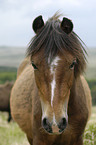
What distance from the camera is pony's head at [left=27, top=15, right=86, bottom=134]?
2.44 metres

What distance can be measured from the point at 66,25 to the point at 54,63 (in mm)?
534

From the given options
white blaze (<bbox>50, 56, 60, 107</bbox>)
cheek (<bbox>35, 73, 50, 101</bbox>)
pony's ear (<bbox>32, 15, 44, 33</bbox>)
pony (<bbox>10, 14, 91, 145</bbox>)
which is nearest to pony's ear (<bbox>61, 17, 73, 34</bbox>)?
pony (<bbox>10, 14, 91, 145</bbox>)

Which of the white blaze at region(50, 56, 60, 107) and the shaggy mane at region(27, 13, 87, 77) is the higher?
the shaggy mane at region(27, 13, 87, 77)

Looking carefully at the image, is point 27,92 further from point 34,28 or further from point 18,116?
point 34,28

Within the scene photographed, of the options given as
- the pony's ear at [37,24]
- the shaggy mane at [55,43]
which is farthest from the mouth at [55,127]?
the pony's ear at [37,24]

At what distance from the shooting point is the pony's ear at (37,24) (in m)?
2.80

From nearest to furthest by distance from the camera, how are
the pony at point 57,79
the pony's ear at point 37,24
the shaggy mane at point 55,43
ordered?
the pony at point 57,79 < the shaggy mane at point 55,43 < the pony's ear at point 37,24

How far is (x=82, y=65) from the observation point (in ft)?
9.92

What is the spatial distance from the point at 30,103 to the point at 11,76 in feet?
79.4

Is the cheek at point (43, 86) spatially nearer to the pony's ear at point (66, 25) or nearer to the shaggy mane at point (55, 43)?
the shaggy mane at point (55, 43)

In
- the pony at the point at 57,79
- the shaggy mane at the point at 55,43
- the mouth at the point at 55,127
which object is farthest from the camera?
the shaggy mane at the point at 55,43

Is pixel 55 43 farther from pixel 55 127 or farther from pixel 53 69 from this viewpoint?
pixel 55 127

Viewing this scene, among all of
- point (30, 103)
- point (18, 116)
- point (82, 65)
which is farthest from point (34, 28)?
point (18, 116)

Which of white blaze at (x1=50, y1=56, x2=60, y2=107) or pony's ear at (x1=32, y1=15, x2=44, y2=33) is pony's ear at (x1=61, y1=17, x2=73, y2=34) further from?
white blaze at (x1=50, y1=56, x2=60, y2=107)
